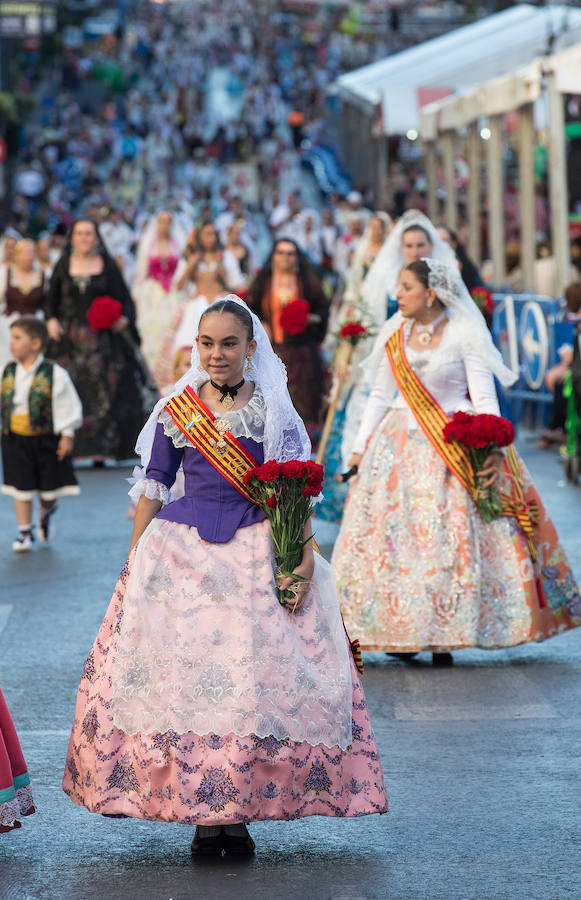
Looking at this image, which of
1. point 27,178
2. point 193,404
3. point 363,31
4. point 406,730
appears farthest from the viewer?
point 363,31

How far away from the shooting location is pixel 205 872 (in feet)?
16.7

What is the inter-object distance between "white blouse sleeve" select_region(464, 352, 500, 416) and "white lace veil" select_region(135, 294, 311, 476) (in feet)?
8.02

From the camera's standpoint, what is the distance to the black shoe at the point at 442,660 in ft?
26.2

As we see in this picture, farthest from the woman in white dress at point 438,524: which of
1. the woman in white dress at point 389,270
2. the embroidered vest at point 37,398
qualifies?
the embroidered vest at point 37,398

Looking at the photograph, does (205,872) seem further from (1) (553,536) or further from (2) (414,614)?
(1) (553,536)

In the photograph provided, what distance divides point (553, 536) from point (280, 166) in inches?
1576

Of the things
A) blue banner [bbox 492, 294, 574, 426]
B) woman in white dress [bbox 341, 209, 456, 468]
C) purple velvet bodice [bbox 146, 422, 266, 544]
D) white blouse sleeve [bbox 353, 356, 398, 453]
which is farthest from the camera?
blue banner [bbox 492, 294, 574, 426]

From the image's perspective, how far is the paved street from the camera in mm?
4988

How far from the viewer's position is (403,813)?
569 centimetres

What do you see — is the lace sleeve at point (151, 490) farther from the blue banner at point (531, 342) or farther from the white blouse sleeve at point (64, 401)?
the blue banner at point (531, 342)

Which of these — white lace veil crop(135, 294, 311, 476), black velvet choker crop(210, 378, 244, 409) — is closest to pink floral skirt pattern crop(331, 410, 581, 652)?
white lace veil crop(135, 294, 311, 476)

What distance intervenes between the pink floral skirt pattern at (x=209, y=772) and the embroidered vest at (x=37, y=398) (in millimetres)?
5933

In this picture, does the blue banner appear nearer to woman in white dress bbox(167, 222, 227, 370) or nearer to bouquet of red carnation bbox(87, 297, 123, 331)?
woman in white dress bbox(167, 222, 227, 370)

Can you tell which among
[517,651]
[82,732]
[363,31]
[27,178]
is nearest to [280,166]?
[27,178]
